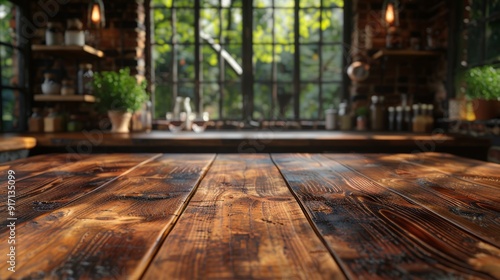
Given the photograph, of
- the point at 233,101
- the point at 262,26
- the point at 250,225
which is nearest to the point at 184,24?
the point at 262,26

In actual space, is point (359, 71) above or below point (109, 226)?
above

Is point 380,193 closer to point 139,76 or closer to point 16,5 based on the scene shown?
point 139,76

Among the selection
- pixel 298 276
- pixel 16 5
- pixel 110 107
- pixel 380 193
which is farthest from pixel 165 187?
pixel 16 5

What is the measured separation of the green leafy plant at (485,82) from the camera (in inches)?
104

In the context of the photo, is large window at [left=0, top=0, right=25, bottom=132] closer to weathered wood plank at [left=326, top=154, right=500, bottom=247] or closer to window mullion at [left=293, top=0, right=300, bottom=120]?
window mullion at [left=293, top=0, right=300, bottom=120]

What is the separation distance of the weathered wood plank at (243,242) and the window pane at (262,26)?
3.24 m

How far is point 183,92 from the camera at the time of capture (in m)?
4.07

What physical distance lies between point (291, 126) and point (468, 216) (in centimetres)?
329

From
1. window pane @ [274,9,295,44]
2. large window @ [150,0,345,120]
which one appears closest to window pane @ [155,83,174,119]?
Answer: large window @ [150,0,345,120]

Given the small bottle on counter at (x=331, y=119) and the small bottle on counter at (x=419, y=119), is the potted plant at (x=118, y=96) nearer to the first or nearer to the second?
the small bottle on counter at (x=331, y=119)

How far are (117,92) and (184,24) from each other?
102 cm

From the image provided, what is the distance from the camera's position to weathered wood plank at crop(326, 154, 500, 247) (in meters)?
0.68

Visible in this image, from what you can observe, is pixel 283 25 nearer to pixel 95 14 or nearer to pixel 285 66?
pixel 285 66

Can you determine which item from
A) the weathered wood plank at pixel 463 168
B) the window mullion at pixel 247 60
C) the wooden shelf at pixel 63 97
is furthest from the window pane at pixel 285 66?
the weathered wood plank at pixel 463 168
